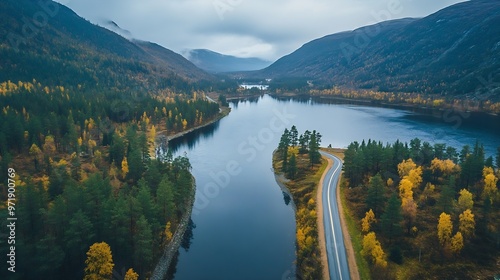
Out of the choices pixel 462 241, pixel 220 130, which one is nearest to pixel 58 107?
pixel 220 130

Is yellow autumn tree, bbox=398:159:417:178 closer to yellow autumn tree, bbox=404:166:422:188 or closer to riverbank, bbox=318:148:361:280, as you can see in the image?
yellow autumn tree, bbox=404:166:422:188

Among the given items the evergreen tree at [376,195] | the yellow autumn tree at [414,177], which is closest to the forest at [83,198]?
the evergreen tree at [376,195]

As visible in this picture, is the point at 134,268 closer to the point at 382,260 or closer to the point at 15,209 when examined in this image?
the point at 15,209

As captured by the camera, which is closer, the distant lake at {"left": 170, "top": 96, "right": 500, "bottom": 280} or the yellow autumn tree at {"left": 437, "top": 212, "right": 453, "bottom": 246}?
the yellow autumn tree at {"left": 437, "top": 212, "right": 453, "bottom": 246}

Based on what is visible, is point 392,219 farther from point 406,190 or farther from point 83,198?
point 83,198

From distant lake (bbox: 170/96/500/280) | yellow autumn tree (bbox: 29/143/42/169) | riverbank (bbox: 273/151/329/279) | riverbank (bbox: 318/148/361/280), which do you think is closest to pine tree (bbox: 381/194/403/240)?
riverbank (bbox: 318/148/361/280)

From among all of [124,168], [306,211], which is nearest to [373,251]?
[306,211]
